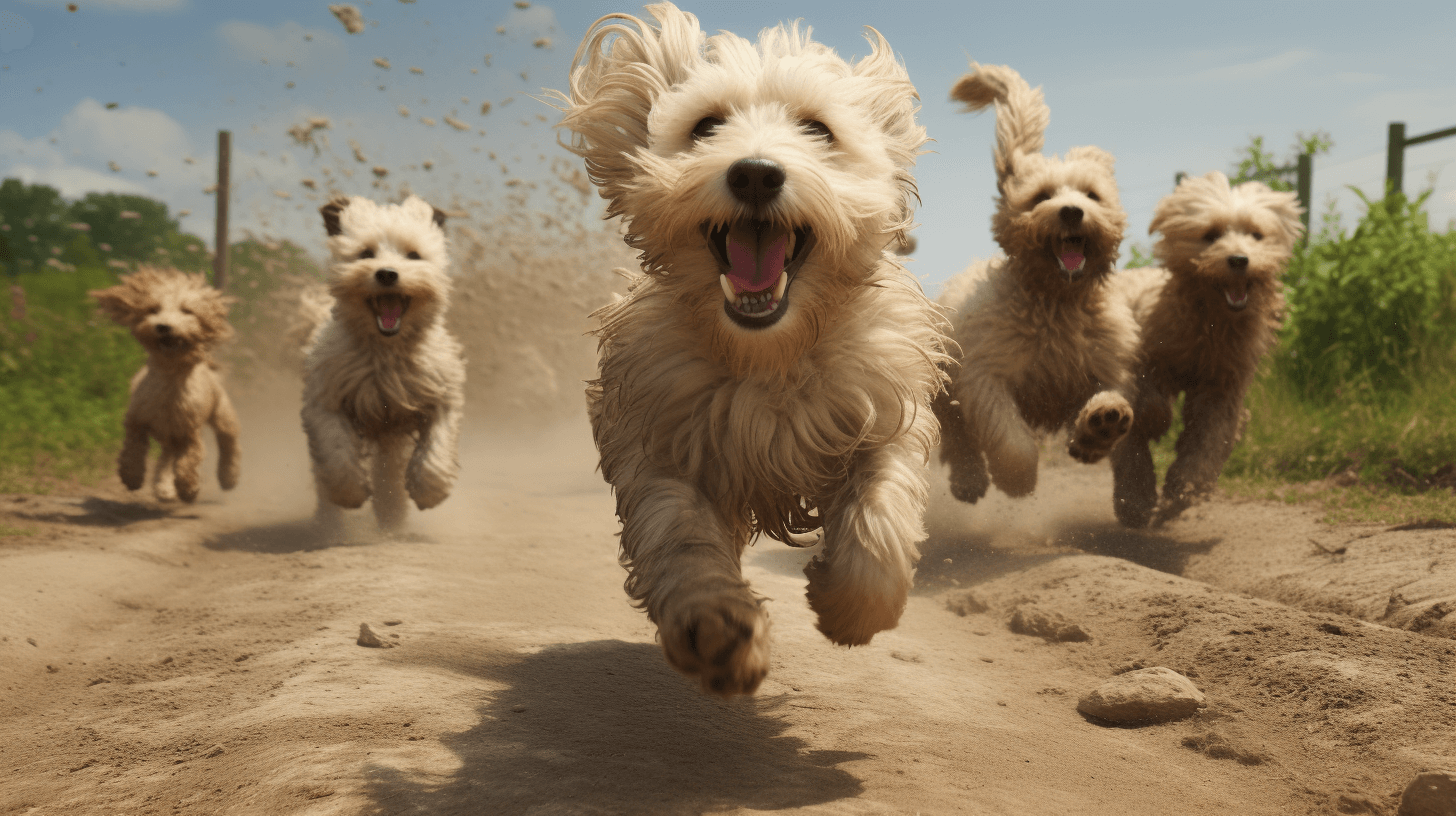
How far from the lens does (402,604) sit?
4.84m

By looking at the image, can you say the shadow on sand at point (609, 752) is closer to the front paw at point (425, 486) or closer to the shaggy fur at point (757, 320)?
the shaggy fur at point (757, 320)

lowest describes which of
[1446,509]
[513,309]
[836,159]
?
[1446,509]

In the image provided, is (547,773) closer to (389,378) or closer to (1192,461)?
(389,378)

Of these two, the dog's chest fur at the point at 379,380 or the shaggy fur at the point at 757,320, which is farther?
the dog's chest fur at the point at 379,380

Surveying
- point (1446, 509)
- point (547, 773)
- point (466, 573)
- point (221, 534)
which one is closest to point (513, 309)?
point (221, 534)

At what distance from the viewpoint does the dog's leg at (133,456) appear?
8641 millimetres

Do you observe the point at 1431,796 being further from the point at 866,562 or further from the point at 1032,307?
the point at 1032,307

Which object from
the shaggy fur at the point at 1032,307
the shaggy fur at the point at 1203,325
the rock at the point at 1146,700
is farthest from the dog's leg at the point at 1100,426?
the rock at the point at 1146,700

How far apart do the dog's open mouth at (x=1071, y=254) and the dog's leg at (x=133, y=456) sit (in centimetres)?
744

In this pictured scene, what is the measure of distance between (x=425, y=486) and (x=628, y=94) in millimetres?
4044

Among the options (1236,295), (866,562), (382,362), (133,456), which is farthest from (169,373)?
(1236,295)

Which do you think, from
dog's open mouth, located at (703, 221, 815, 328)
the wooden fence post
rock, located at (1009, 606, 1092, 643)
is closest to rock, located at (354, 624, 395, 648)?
dog's open mouth, located at (703, 221, 815, 328)

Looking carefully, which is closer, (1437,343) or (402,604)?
(402,604)

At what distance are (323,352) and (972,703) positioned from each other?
17.1 ft
